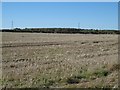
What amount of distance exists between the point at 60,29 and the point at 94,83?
143430mm

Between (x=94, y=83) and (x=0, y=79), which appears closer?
(x=94, y=83)

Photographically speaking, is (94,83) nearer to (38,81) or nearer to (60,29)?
(38,81)

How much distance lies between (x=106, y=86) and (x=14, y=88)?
3417 mm

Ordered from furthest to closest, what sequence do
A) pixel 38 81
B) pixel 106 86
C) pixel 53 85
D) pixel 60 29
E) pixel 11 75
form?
pixel 60 29
pixel 11 75
pixel 38 81
pixel 53 85
pixel 106 86

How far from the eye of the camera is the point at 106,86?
12289 millimetres

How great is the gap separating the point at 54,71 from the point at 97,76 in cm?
272

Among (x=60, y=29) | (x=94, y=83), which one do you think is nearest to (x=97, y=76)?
(x=94, y=83)

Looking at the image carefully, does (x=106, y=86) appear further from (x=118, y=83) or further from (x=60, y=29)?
(x=60, y=29)

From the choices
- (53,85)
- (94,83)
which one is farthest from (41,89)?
(94,83)

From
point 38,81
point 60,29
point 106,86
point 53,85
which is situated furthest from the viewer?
point 60,29

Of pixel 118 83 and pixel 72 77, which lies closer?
pixel 118 83

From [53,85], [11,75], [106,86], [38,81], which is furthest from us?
[11,75]

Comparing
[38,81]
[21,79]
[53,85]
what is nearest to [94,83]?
[53,85]

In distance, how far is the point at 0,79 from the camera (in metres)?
A: 14.9
